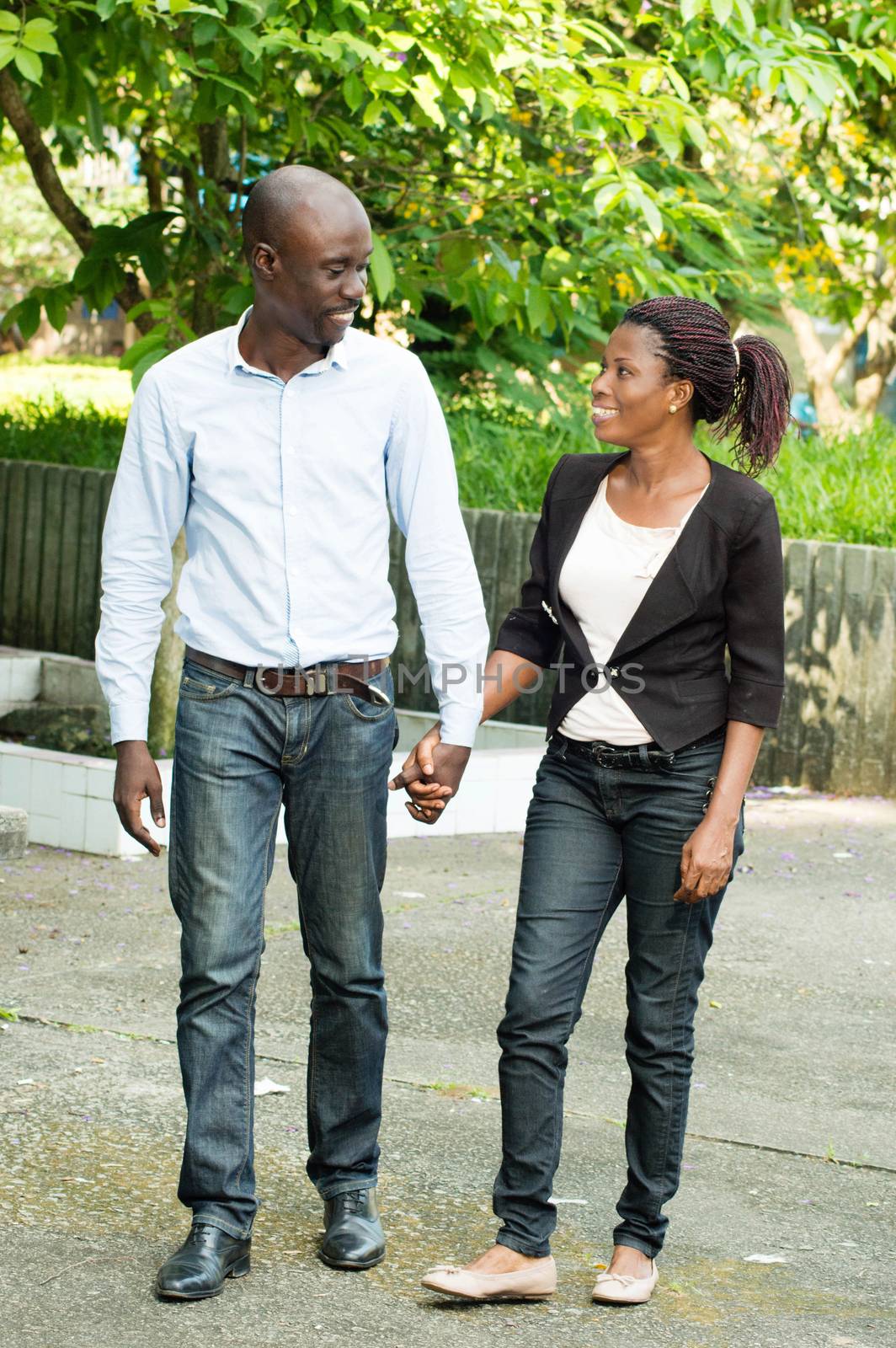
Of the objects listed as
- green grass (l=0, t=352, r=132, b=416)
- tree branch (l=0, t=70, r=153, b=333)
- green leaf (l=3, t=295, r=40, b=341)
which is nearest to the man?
green leaf (l=3, t=295, r=40, b=341)

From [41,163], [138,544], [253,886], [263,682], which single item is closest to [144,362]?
[41,163]

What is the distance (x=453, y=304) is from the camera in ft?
22.9

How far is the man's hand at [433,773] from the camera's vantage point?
336cm

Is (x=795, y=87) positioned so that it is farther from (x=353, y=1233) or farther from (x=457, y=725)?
(x=353, y=1233)

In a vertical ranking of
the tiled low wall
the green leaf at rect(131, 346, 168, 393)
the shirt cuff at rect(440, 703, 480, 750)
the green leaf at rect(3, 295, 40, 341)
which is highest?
the green leaf at rect(3, 295, 40, 341)

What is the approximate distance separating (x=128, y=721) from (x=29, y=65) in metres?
2.62

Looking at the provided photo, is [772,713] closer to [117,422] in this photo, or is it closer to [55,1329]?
[55,1329]

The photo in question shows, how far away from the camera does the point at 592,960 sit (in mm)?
3350

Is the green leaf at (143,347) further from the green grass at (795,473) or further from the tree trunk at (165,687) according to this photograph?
the green grass at (795,473)

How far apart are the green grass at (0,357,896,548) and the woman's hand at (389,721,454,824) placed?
5.59 m

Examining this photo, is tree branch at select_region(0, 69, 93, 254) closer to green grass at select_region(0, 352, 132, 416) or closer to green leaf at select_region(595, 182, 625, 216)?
green leaf at select_region(595, 182, 625, 216)

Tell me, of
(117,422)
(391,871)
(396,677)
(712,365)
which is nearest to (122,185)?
(117,422)

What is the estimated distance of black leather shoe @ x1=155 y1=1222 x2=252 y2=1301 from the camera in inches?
127

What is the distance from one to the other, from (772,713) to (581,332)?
8.13m
